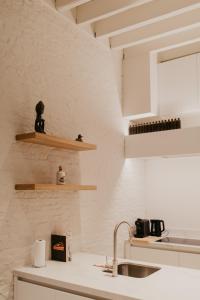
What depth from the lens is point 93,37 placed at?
344 cm

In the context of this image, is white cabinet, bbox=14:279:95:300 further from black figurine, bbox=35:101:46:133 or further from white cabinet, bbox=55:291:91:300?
black figurine, bbox=35:101:46:133

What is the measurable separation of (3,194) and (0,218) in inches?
6.9

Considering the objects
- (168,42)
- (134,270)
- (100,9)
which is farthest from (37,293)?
(168,42)

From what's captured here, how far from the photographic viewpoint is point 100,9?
3.02 metres

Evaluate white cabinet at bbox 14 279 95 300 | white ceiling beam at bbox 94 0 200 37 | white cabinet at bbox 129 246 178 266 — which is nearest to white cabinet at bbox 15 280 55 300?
white cabinet at bbox 14 279 95 300

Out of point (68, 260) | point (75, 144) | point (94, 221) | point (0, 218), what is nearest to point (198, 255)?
point (94, 221)

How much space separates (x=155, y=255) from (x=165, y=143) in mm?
1249

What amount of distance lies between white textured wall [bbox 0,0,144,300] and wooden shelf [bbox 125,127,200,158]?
18cm

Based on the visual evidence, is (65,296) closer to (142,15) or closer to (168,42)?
(142,15)

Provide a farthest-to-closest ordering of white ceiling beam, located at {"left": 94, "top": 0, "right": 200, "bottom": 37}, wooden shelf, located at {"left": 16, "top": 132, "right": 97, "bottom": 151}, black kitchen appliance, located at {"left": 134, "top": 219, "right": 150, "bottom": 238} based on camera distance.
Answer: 1. black kitchen appliance, located at {"left": 134, "top": 219, "right": 150, "bottom": 238}
2. white ceiling beam, located at {"left": 94, "top": 0, "right": 200, "bottom": 37}
3. wooden shelf, located at {"left": 16, "top": 132, "right": 97, "bottom": 151}

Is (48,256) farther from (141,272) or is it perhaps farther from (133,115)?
(133,115)

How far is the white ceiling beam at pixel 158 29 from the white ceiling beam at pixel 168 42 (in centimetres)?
29

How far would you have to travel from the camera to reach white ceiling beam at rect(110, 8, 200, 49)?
3223 mm

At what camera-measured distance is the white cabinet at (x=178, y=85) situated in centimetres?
377
